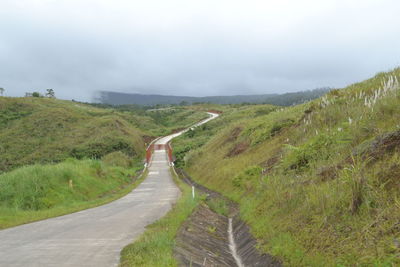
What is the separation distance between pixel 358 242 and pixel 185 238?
506cm

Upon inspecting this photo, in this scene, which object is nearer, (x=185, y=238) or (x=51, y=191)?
(x=185, y=238)

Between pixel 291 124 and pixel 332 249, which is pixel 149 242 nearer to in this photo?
pixel 332 249

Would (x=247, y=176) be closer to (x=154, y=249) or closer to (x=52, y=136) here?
(x=154, y=249)

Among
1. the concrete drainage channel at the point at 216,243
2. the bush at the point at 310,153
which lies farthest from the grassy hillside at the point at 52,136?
the bush at the point at 310,153

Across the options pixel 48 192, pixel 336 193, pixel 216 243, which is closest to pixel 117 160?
pixel 48 192

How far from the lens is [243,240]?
10719 mm

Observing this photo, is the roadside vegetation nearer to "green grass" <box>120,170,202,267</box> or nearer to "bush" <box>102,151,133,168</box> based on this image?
"bush" <box>102,151,133,168</box>

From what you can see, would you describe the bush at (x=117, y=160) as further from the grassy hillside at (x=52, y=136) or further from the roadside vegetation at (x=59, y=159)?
the grassy hillside at (x=52, y=136)

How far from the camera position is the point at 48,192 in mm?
18328

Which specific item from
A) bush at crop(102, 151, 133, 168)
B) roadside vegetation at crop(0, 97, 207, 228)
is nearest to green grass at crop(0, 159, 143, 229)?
roadside vegetation at crop(0, 97, 207, 228)

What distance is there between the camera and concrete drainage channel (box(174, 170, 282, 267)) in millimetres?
8364

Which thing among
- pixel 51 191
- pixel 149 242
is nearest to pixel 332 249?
pixel 149 242

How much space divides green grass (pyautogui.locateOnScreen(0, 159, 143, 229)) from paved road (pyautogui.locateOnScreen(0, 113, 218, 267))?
119 centimetres

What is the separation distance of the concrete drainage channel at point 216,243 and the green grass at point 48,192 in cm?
659
